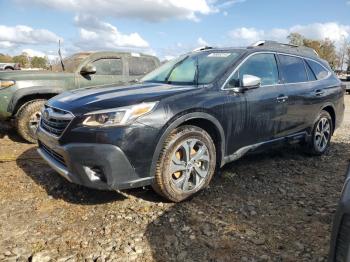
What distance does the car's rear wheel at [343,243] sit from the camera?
1.76m

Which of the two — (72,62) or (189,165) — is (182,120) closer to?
(189,165)

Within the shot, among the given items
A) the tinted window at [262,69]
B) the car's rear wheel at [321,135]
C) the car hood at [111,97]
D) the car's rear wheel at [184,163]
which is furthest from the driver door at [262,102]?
the car's rear wheel at [321,135]

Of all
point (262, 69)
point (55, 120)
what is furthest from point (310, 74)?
point (55, 120)

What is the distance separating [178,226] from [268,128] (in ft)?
6.33

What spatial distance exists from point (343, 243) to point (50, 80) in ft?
19.6

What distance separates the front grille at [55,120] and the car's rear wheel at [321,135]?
3691mm

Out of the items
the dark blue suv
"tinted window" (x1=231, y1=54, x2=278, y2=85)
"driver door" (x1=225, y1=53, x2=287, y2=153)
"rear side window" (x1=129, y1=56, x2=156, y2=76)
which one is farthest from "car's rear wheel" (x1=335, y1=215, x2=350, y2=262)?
"rear side window" (x1=129, y1=56, x2=156, y2=76)

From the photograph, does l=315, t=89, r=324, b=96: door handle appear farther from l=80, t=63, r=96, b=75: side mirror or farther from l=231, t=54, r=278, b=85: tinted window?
l=80, t=63, r=96, b=75: side mirror

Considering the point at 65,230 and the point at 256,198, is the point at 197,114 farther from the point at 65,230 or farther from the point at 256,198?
the point at 65,230

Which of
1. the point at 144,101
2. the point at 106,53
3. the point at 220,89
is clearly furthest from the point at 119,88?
the point at 106,53

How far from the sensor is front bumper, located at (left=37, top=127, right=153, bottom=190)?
3.38 m

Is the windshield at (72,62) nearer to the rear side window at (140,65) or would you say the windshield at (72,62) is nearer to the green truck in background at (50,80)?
the green truck in background at (50,80)

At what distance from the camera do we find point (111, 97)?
366 cm

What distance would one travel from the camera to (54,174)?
188 inches
